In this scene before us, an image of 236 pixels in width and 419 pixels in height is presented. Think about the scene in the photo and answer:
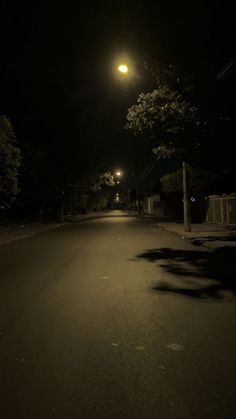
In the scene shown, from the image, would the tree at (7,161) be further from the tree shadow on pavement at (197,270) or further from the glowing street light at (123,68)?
the tree shadow on pavement at (197,270)

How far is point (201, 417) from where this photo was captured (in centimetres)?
382

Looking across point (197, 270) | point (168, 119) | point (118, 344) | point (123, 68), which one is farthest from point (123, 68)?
point (118, 344)

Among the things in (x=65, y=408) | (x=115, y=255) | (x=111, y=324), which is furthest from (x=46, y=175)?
(x=65, y=408)

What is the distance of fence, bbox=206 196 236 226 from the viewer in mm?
29281

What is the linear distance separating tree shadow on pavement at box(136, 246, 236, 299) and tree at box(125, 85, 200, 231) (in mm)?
3489

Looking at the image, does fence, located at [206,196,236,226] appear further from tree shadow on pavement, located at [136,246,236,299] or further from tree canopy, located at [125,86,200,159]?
tree canopy, located at [125,86,200,159]

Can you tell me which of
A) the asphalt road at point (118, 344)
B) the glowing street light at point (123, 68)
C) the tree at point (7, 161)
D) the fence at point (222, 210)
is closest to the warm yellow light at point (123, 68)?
the glowing street light at point (123, 68)

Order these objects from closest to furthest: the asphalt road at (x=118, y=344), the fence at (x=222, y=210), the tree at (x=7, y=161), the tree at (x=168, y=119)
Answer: the asphalt road at (x=118, y=344) < the tree at (x=168, y=119) < the tree at (x=7, y=161) < the fence at (x=222, y=210)

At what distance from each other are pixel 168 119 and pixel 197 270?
536cm

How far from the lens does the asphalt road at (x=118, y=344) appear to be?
4.11m

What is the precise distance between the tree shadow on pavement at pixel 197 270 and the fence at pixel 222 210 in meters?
13.0

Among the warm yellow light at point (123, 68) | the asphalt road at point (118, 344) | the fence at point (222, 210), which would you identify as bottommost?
the asphalt road at point (118, 344)

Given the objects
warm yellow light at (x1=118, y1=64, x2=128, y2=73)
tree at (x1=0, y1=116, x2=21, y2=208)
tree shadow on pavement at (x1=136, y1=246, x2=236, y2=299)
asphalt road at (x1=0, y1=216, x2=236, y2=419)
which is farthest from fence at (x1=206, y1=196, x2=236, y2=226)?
asphalt road at (x1=0, y1=216, x2=236, y2=419)

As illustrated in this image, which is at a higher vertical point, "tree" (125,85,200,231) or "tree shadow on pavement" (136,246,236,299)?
"tree" (125,85,200,231)
